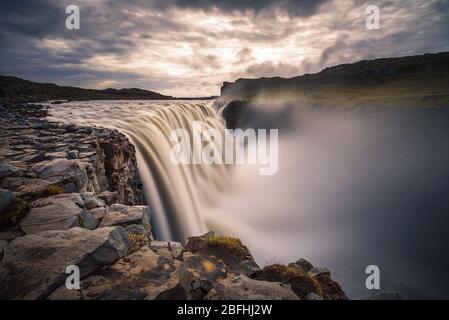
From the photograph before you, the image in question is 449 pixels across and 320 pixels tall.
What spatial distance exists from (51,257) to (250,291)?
126 inches

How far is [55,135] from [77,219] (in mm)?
7926

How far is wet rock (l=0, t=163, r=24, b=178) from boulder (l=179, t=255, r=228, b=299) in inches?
210

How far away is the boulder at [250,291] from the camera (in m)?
3.73

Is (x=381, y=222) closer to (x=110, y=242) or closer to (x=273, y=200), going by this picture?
(x=273, y=200)

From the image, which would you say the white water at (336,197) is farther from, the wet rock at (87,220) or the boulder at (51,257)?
the boulder at (51,257)

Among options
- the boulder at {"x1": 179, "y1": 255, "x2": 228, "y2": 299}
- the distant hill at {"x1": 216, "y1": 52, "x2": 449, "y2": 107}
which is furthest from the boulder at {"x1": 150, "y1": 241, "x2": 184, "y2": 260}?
the distant hill at {"x1": 216, "y1": 52, "x2": 449, "y2": 107}

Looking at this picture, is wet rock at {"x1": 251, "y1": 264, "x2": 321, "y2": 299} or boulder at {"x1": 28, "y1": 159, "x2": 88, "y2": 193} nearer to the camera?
wet rock at {"x1": 251, "y1": 264, "x2": 321, "y2": 299}

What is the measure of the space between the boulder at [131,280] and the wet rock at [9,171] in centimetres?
448

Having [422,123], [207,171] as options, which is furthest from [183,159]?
[422,123]

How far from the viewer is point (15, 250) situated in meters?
3.87

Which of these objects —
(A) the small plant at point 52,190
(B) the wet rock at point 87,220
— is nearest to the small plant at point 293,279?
(B) the wet rock at point 87,220

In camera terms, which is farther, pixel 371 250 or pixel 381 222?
pixel 381 222

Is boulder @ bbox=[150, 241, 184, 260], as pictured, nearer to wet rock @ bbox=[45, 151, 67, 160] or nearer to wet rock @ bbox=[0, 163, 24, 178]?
wet rock @ bbox=[0, 163, 24, 178]

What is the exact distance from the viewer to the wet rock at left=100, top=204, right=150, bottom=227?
17.4 ft
